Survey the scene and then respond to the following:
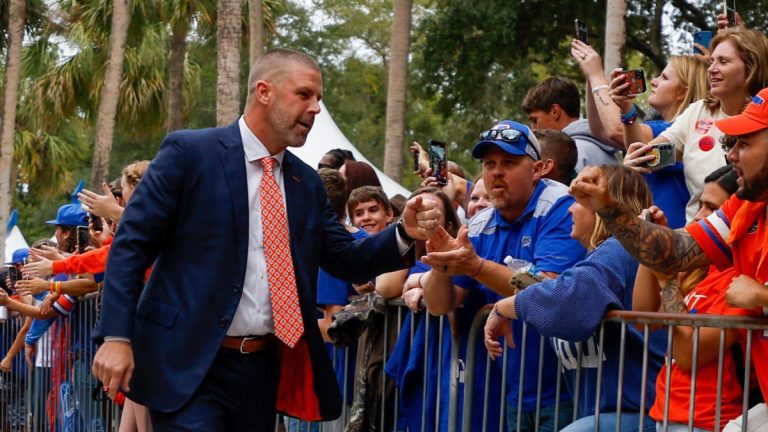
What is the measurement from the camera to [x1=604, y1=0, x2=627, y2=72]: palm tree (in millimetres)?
12086

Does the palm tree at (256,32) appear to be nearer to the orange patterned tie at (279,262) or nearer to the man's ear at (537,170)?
the man's ear at (537,170)

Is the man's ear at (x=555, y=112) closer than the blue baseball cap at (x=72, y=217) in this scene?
Yes

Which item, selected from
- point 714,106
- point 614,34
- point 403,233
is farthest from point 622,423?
point 614,34

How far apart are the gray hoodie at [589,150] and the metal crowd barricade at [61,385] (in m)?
3.93

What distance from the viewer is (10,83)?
23.1 meters

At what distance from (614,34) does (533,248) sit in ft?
23.0

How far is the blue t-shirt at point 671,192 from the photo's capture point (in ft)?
20.1

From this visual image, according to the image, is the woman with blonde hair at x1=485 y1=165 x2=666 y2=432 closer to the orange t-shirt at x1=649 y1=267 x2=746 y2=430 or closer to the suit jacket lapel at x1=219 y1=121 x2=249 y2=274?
the orange t-shirt at x1=649 y1=267 x2=746 y2=430

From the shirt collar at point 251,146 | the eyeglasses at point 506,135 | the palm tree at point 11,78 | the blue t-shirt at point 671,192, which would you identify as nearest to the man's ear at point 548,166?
the blue t-shirt at point 671,192

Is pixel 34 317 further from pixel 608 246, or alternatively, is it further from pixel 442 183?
pixel 608 246

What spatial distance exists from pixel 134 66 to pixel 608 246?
24.4m

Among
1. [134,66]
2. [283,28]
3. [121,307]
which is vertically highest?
[283,28]

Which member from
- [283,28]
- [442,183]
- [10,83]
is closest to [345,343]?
[442,183]

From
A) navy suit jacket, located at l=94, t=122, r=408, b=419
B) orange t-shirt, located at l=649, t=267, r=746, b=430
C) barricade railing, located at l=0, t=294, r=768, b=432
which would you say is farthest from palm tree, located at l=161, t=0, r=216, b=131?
orange t-shirt, located at l=649, t=267, r=746, b=430
